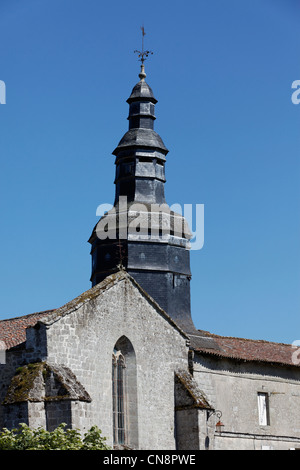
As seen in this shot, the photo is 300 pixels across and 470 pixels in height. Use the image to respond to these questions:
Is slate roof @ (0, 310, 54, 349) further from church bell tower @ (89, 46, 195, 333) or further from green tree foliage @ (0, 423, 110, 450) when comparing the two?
church bell tower @ (89, 46, 195, 333)

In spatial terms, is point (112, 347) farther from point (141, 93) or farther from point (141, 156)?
point (141, 93)

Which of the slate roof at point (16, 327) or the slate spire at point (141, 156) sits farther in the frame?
the slate spire at point (141, 156)

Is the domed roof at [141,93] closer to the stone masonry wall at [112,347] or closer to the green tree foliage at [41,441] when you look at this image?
the stone masonry wall at [112,347]

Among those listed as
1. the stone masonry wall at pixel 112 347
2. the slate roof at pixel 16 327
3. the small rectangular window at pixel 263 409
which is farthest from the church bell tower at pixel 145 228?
the slate roof at pixel 16 327

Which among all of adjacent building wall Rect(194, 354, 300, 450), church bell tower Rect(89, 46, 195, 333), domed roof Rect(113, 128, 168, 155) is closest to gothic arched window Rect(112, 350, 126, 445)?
adjacent building wall Rect(194, 354, 300, 450)

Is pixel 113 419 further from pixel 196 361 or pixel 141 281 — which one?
pixel 141 281

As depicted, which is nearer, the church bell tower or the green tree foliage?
the green tree foliage

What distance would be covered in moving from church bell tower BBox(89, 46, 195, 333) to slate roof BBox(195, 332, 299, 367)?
1.77 m

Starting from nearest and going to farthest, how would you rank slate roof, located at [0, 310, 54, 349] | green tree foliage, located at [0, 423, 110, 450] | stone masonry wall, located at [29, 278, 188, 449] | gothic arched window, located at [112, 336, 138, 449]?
green tree foliage, located at [0, 423, 110, 450] → stone masonry wall, located at [29, 278, 188, 449] → slate roof, located at [0, 310, 54, 349] → gothic arched window, located at [112, 336, 138, 449]

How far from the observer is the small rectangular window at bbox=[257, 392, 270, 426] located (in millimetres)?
37438

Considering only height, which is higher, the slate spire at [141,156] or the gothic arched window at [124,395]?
the slate spire at [141,156]

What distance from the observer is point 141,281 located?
130 ft

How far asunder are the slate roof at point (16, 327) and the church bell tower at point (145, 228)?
7.50 meters

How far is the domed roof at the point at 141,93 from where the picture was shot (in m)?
43.6
